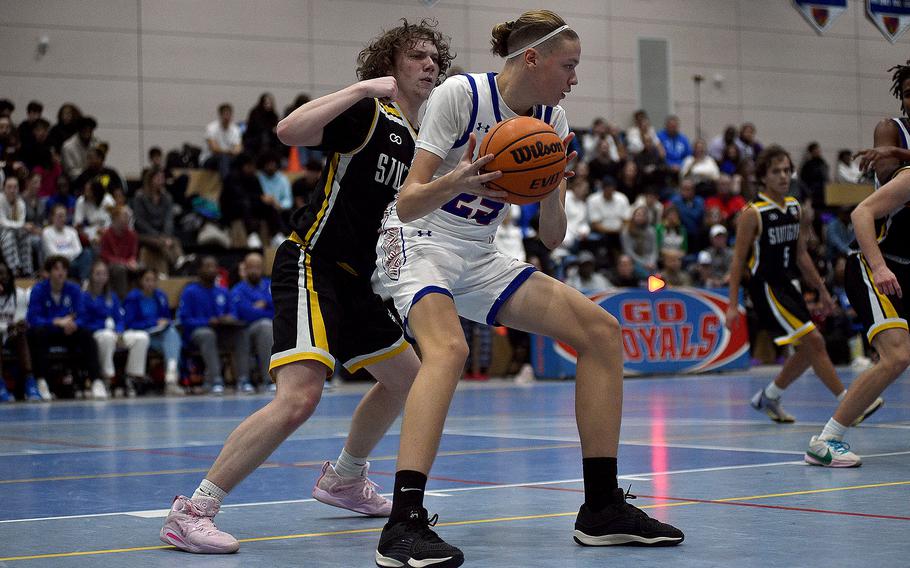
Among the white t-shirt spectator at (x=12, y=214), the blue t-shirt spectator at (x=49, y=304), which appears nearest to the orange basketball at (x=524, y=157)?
the blue t-shirt spectator at (x=49, y=304)

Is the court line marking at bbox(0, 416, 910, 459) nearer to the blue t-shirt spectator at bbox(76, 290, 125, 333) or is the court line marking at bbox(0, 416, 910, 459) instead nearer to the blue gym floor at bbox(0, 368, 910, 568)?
the blue gym floor at bbox(0, 368, 910, 568)

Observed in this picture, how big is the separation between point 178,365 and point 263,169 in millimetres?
3406

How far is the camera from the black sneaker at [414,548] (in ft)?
13.4

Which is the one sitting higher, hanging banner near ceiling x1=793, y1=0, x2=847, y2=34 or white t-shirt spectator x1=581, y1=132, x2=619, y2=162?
hanging banner near ceiling x1=793, y1=0, x2=847, y2=34

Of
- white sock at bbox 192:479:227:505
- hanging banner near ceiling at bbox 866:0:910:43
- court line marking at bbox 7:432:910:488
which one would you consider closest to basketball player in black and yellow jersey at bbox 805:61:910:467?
court line marking at bbox 7:432:910:488

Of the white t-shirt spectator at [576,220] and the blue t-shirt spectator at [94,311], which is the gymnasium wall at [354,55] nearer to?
the white t-shirt spectator at [576,220]

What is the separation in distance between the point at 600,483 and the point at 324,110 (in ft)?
5.73

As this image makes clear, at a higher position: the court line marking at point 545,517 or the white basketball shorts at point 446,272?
the white basketball shorts at point 446,272

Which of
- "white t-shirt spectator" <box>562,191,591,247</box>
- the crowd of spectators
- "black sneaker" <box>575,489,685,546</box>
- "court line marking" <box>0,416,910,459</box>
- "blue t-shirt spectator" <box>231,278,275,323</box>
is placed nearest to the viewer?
"black sneaker" <box>575,489,685,546</box>

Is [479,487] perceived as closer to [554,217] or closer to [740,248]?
[554,217]

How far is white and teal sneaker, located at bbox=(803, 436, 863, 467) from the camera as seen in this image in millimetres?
6764

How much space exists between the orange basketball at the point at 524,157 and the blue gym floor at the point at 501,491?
4.24 ft

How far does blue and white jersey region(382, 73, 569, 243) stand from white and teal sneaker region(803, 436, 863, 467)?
2.85 metres

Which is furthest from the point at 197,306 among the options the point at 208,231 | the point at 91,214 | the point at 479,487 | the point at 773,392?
the point at 479,487
